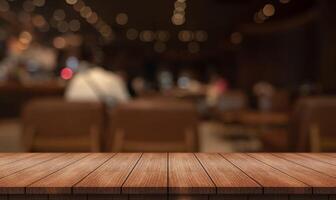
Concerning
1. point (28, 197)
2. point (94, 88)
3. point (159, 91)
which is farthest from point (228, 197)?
Answer: point (159, 91)

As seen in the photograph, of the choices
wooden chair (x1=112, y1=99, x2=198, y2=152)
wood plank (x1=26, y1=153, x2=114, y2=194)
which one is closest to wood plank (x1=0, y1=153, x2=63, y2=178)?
wood plank (x1=26, y1=153, x2=114, y2=194)

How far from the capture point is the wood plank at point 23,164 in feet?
4.71

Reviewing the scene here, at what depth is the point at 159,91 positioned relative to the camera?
15.1 meters

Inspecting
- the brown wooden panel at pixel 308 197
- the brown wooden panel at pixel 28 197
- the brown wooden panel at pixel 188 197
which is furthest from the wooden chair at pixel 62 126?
the brown wooden panel at pixel 308 197

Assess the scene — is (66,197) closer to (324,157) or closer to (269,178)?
(269,178)

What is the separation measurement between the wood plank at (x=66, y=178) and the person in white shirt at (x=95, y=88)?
305cm

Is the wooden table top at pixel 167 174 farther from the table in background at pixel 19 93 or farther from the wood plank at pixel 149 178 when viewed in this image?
the table in background at pixel 19 93

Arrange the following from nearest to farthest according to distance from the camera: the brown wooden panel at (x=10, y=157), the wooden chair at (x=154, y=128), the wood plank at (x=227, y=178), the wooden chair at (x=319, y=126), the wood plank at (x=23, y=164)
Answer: the wood plank at (x=227, y=178), the wood plank at (x=23, y=164), the brown wooden panel at (x=10, y=157), the wooden chair at (x=154, y=128), the wooden chair at (x=319, y=126)

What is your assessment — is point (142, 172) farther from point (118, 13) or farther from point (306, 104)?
point (118, 13)

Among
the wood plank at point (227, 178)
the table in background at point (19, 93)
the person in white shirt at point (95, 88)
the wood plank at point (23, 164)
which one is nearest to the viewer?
Result: the wood plank at point (227, 178)

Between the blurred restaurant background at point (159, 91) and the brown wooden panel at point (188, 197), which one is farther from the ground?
the blurred restaurant background at point (159, 91)

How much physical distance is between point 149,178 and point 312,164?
0.66 meters

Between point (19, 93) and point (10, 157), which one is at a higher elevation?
point (19, 93)

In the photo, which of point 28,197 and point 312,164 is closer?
point 28,197
